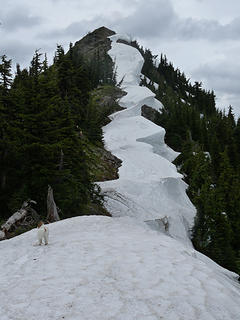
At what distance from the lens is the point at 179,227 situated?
2594 cm

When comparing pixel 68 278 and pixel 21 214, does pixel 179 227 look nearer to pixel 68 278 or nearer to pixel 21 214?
pixel 21 214

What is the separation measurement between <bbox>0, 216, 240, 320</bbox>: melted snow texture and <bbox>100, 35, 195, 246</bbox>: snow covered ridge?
13145 mm

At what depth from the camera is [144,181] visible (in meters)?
29.3

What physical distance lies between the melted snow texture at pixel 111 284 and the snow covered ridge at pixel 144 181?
13.1 m

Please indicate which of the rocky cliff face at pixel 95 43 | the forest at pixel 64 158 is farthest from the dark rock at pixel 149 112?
the rocky cliff face at pixel 95 43

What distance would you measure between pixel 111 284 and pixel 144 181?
2320 centimetres

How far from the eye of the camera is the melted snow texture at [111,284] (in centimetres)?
523

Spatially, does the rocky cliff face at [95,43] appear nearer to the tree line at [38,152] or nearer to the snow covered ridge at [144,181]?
the snow covered ridge at [144,181]

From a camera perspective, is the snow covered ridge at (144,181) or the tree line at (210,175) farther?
the tree line at (210,175)

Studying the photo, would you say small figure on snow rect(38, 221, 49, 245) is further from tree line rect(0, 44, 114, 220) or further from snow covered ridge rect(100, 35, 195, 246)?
snow covered ridge rect(100, 35, 195, 246)

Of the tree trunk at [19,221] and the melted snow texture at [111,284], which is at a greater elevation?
the melted snow texture at [111,284]

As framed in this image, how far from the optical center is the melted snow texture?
523 cm

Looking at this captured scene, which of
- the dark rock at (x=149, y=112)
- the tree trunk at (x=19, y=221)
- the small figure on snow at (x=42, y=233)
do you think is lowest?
the tree trunk at (x=19, y=221)

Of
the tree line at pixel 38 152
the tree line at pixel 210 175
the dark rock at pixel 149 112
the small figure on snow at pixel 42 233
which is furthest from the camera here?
the dark rock at pixel 149 112
